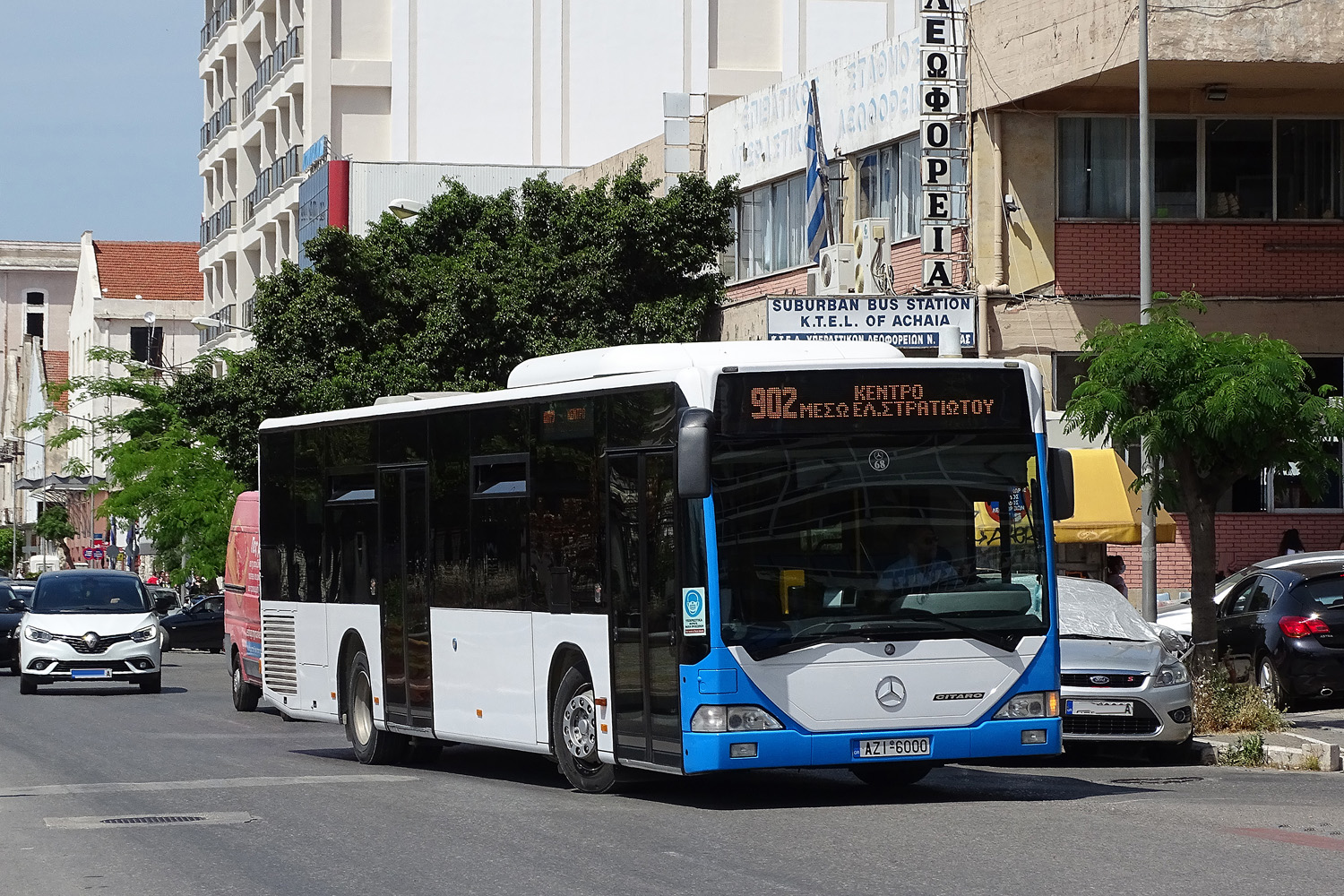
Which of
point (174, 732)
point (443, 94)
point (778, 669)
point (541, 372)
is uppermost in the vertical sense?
point (443, 94)

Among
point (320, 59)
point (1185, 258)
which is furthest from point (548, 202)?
point (320, 59)

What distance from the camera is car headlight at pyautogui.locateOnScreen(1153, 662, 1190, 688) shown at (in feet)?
54.8

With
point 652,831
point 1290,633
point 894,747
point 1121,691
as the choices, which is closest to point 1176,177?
point 1290,633

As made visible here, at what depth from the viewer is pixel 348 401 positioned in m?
36.9

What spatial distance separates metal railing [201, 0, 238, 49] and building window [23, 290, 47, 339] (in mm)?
69607

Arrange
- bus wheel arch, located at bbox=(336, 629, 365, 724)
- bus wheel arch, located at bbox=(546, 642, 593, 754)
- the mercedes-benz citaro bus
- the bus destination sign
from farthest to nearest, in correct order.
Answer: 1. bus wheel arch, located at bbox=(336, 629, 365, 724)
2. bus wheel arch, located at bbox=(546, 642, 593, 754)
3. the bus destination sign
4. the mercedes-benz citaro bus

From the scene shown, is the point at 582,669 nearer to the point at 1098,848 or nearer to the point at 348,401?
the point at 1098,848

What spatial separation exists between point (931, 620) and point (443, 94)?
48746 mm

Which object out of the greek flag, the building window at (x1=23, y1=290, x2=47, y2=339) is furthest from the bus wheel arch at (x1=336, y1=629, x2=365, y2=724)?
the building window at (x1=23, y1=290, x2=47, y2=339)

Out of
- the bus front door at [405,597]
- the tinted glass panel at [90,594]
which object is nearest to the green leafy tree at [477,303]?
the tinted glass panel at [90,594]

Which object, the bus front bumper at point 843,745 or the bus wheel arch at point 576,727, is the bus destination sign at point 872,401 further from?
the bus wheel arch at point 576,727

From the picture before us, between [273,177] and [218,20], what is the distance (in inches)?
457

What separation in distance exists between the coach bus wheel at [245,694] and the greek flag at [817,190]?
470 inches

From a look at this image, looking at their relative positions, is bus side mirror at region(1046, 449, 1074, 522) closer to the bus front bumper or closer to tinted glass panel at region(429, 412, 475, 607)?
the bus front bumper
